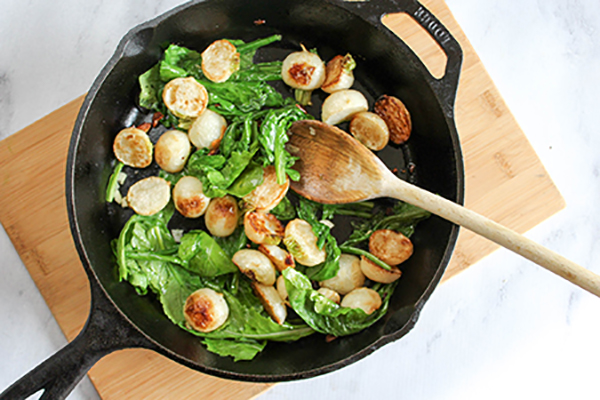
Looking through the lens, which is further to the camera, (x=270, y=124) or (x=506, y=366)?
(x=506, y=366)

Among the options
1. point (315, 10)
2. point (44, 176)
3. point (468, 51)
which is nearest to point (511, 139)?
point (468, 51)

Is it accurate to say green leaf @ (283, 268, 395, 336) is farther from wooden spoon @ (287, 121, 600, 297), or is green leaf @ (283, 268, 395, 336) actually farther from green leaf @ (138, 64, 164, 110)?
green leaf @ (138, 64, 164, 110)

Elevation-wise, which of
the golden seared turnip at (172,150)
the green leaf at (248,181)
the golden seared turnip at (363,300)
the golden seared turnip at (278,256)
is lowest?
the golden seared turnip at (363,300)

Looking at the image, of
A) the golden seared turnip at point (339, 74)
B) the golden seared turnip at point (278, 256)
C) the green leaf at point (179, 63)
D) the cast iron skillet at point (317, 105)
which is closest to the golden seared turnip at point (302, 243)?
the golden seared turnip at point (278, 256)

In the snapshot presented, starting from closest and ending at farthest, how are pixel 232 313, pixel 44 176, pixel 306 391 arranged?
pixel 232 313 → pixel 44 176 → pixel 306 391

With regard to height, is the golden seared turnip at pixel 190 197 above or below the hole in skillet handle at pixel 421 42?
above

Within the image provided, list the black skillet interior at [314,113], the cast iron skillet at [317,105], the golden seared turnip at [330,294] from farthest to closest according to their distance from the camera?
the golden seared turnip at [330,294], the black skillet interior at [314,113], the cast iron skillet at [317,105]

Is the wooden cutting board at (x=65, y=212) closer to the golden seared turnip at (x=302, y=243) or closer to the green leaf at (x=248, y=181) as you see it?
the golden seared turnip at (x=302, y=243)

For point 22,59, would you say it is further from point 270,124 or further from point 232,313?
point 232,313
